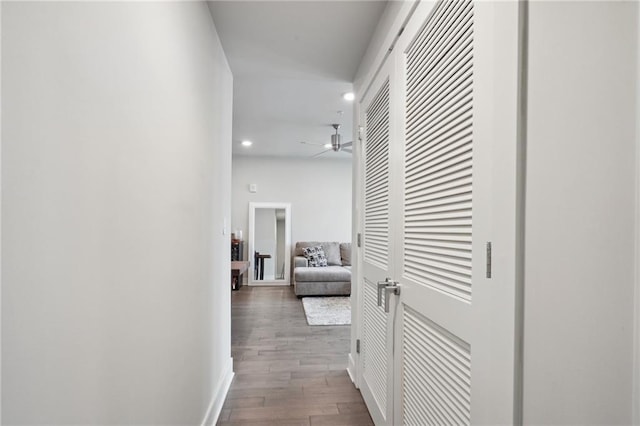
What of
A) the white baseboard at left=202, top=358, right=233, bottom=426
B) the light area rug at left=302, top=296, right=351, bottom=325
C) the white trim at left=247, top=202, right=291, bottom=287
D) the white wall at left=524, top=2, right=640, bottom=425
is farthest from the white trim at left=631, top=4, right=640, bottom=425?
the white trim at left=247, top=202, right=291, bottom=287

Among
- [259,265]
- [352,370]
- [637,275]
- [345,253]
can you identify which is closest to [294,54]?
[637,275]

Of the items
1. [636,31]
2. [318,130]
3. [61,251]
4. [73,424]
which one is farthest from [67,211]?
[318,130]

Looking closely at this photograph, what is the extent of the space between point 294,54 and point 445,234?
1.88 m

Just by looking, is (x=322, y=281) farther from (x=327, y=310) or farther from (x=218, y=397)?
(x=218, y=397)

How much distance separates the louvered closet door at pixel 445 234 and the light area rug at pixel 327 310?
2556 millimetres

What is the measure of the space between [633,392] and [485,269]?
1.18 feet

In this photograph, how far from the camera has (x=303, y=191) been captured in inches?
264

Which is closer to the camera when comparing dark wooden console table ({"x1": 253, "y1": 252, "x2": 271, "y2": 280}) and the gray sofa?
the gray sofa

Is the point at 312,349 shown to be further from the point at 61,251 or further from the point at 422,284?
the point at 61,251

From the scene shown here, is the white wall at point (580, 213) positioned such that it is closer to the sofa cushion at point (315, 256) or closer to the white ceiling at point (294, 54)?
the white ceiling at point (294, 54)

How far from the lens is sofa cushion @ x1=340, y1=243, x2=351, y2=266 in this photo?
627 cm

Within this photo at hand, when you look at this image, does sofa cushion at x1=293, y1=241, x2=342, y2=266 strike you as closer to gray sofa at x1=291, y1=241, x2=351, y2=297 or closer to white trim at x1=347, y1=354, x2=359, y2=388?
gray sofa at x1=291, y1=241, x2=351, y2=297

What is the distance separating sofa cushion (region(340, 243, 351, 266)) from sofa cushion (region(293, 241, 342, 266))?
7cm

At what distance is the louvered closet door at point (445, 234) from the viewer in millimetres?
888
